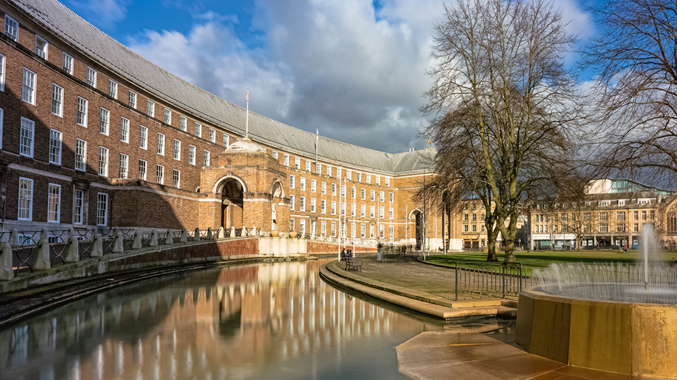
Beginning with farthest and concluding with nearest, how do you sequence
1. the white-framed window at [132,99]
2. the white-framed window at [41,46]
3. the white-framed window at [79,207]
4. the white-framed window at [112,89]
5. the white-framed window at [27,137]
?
the white-framed window at [132,99] → the white-framed window at [112,89] → the white-framed window at [79,207] → the white-framed window at [41,46] → the white-framed window at [27,137]

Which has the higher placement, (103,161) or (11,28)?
(11,28)

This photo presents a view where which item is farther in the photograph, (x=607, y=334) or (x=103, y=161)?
(x=103, y=161)

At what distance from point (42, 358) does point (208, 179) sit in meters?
38.8

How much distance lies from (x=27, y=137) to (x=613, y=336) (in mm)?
31897

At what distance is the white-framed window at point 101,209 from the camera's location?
3494cm

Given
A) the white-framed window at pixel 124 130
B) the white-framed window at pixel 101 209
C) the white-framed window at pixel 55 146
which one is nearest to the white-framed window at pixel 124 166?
the white-framed window at pixel 124 130

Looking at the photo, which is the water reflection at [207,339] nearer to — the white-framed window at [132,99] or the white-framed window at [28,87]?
the white-framed window at [28,87]

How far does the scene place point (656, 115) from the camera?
15406mm

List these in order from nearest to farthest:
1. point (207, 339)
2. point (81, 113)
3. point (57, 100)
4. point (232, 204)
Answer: point (207, 339)
point (57, 100)
point (81, 113)
point (232, 204)

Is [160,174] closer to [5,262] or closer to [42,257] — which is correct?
[42,257]

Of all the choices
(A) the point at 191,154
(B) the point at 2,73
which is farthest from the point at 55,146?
(A) the point at 191,154

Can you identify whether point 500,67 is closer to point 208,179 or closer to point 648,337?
point 648,337

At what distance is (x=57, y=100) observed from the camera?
30906mm

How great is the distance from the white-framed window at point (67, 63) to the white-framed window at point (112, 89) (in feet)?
15.7
